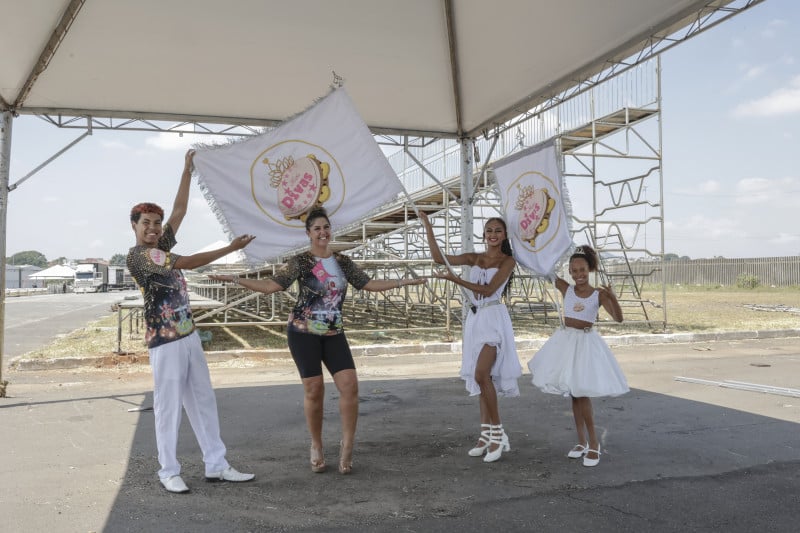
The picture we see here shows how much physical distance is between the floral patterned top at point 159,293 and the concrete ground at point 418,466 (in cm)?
105

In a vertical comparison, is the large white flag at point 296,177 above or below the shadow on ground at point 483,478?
above

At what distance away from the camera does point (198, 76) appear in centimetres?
720

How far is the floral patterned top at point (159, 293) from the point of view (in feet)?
13.5

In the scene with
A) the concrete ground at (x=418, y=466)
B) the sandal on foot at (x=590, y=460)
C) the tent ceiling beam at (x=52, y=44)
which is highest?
the tent ceiling beam at (x=52, y=44)

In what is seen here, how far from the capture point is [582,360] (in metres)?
4.76

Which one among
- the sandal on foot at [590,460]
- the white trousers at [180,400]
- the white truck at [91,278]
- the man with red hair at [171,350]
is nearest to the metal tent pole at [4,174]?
the man with red hair at [171,350]

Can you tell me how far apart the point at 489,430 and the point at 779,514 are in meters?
1.96

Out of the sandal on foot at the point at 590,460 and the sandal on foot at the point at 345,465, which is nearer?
the sandal on foot at the point at 345,465

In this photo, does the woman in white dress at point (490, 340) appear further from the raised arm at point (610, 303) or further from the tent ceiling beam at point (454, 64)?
the tent ceiling beam at point (454, 64)

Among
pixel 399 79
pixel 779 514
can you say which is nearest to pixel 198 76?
pixel 399 79

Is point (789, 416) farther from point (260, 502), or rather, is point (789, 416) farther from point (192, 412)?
point (192, 412)

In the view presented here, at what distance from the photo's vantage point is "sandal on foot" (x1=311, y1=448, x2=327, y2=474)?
4.50m

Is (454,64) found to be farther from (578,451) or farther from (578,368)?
(578,451)

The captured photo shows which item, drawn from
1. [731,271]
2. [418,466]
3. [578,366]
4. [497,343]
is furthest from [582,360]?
[731,271]
